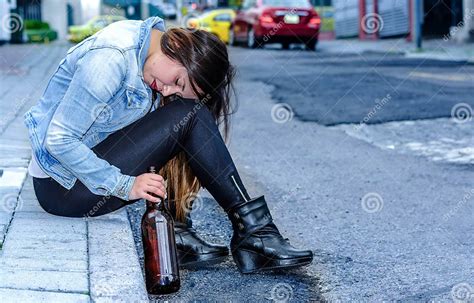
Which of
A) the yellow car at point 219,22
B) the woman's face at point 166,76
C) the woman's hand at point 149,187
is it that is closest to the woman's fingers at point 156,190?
the woman's hand at point 149,187

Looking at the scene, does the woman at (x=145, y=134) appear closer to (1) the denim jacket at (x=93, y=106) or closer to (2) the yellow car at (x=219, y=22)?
(1) the denim jacket at (x=93, y=106)

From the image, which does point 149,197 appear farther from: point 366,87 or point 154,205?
point 366,87

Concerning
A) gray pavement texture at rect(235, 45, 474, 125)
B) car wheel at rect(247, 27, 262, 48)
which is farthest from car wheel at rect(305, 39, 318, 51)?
gray pavement texture at rect(235, 45, 474, 125)

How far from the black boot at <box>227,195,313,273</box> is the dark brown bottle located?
29 centimetres

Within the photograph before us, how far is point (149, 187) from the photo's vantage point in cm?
311

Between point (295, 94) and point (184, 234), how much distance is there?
6095 mm

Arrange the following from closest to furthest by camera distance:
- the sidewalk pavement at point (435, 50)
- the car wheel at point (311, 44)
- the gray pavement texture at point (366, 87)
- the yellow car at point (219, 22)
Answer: the gray pavement texture at point (366, 87) → the sidewalk pavement at point (435, 50) → the car wheel at point (311, 44) → the yellow car at point (219, 22)

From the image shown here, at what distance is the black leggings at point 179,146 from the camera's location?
3236mm

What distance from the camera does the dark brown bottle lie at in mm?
3049

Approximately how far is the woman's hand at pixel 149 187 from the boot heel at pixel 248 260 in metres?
0.42

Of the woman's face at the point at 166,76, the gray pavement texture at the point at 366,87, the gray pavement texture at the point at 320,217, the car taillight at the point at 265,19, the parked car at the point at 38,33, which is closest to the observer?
the gray pavement texture at the point at 320,217

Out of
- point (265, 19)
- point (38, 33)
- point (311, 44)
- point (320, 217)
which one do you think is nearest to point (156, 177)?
point (320, 217)

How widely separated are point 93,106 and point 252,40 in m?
18.0

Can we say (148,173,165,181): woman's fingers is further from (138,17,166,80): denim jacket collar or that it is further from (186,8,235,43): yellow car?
(186,8,235,43): yellow car
